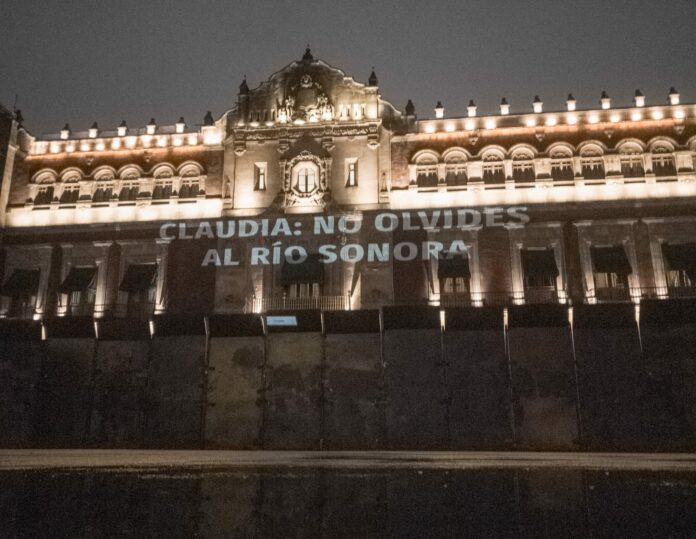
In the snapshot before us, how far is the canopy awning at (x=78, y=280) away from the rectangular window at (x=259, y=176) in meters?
9.11

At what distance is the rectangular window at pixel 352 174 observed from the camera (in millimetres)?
30484

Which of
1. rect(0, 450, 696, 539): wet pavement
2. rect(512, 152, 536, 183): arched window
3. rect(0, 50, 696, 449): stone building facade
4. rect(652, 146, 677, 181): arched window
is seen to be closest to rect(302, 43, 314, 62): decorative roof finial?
rect(0, 50, 696, 449): stone building facade

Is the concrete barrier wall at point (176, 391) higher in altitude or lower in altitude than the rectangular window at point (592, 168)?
lower

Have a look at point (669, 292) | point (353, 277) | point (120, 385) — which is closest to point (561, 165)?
point (669, 292)

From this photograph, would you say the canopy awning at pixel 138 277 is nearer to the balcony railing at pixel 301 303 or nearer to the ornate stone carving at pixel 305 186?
the balcony railing at pixel 301 303

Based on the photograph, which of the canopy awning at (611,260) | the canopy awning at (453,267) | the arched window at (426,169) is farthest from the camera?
the arched window at (426,169)

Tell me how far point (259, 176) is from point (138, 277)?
25.7 feet

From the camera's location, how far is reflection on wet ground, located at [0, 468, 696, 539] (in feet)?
20.4

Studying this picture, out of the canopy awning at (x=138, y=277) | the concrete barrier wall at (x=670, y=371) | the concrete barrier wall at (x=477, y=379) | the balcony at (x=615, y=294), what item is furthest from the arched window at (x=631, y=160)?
the canopy awning at (x=138, y=277)

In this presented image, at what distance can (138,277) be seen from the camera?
2927 centimetres

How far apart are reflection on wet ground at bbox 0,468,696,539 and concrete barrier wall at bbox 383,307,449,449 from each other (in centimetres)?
1436

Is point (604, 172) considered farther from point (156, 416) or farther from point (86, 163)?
point (86, 163)

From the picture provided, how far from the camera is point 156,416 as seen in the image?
26.8 meters

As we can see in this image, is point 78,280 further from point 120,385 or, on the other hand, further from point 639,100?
point 639,100
